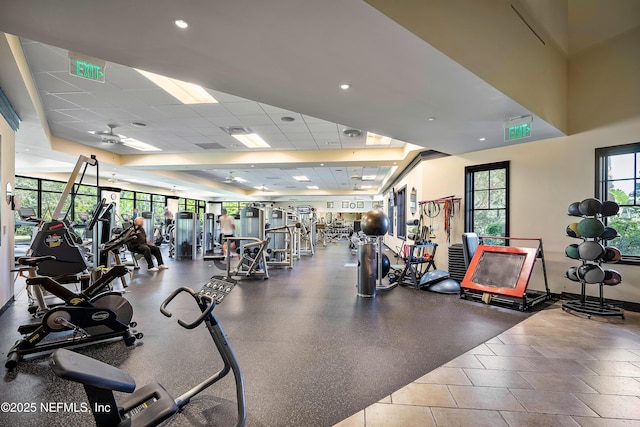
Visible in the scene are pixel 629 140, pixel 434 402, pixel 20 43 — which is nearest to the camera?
pixel 434 402

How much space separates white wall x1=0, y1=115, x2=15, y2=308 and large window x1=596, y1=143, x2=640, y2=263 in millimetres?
8396

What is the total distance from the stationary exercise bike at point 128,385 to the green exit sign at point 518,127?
4.43m

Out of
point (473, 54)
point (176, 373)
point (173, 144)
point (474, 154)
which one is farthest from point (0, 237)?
point (474, 154)

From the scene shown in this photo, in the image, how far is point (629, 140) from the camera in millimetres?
4359

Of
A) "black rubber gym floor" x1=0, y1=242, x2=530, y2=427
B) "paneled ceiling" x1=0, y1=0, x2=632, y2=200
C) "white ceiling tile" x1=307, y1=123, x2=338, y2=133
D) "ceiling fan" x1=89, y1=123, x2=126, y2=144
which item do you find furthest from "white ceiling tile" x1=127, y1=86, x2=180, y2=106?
"black rubber gym floor" x1=0, y1=242, x2=530, y2=427

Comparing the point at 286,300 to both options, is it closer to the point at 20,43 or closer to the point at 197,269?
the point at 197,269

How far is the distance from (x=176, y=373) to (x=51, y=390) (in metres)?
0.84

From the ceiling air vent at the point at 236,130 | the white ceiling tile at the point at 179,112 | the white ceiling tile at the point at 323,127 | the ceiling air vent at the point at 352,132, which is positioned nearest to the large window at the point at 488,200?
the ceiling air vent at the point at 352,132

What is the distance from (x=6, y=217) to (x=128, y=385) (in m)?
4.62

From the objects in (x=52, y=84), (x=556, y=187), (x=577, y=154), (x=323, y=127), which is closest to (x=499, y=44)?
(x=577, y=154)

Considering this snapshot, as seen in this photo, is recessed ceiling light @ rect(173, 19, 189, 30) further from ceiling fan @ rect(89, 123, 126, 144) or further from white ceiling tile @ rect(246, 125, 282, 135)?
ceiling fan @ rect(89, 123, 126, 144)

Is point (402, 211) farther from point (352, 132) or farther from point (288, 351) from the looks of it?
point (288, 351)

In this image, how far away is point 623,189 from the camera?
4457 mm

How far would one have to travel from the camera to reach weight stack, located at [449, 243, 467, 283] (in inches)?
228
